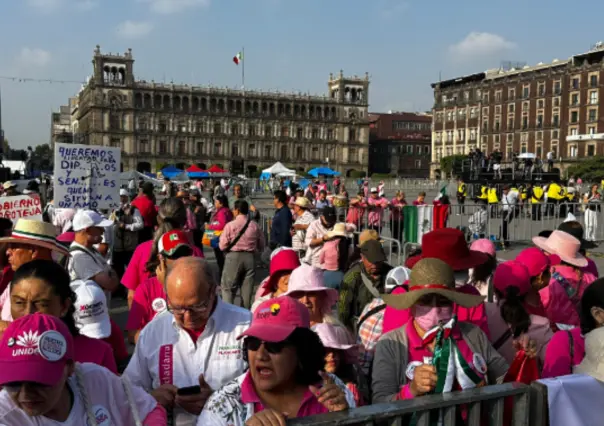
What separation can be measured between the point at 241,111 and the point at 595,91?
50901mm

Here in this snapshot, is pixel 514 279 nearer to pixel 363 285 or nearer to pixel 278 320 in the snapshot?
pixel 363 285

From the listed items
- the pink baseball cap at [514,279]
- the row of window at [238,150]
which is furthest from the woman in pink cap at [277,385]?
the row of window at [238,150]

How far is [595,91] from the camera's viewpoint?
69.4 m

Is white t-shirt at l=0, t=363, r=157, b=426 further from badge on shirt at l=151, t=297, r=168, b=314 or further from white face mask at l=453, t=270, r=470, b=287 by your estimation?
white face mask at l=453, t=270, r=470, b=287

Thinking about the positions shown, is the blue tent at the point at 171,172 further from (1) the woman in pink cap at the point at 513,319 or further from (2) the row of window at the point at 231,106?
(2) the row of window at the point at 231,106

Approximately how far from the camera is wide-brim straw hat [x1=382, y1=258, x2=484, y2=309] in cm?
276

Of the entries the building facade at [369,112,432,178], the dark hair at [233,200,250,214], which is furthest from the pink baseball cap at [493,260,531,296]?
the building facade at [369,112,432,178]

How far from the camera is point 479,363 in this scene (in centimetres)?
263

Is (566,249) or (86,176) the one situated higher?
(86,176)

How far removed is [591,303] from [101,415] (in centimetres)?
244

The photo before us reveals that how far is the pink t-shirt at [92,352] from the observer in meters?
2.49

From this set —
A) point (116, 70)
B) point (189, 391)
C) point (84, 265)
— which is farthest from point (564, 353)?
point (116, 70)

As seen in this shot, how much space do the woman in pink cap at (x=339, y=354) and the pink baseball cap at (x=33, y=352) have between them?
130 centimetres

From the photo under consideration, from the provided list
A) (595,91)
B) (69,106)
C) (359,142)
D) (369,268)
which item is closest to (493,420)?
(369,268)
